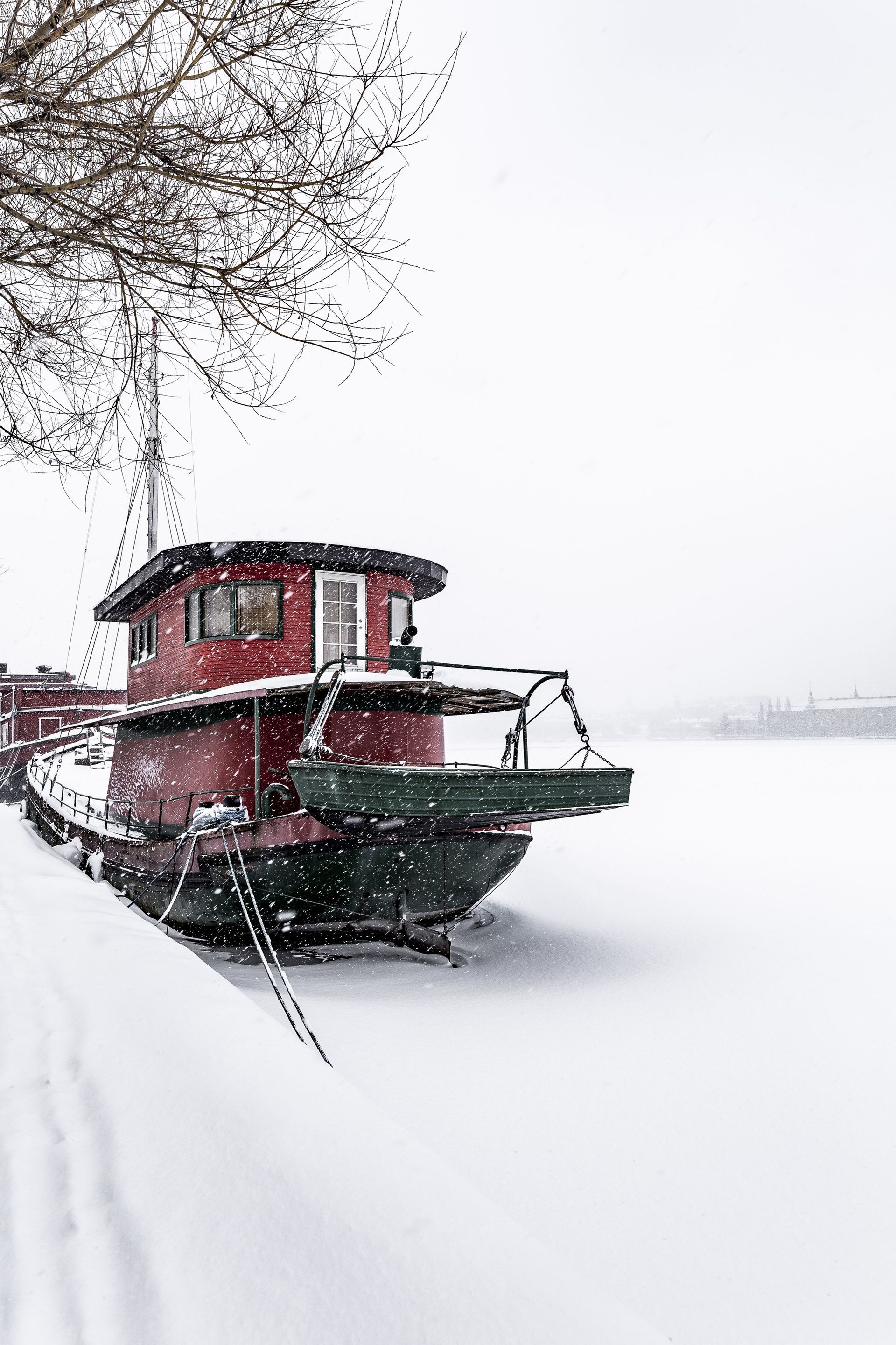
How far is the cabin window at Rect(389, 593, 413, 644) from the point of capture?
1230 cm

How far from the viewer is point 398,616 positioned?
1248cm

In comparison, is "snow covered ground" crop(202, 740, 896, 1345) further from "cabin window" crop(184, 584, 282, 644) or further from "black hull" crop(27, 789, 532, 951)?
"cabin window" crop(184, 584, 282, 644)

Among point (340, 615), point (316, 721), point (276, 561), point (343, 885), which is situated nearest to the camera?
point (316, 721)

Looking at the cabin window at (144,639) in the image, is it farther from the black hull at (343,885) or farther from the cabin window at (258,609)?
the black hull at (343,885)

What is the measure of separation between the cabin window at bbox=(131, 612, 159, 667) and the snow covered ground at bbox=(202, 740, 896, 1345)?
661cm

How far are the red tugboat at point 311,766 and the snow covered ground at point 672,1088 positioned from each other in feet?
3.27

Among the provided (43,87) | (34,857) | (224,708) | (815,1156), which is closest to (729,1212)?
(815,1156)

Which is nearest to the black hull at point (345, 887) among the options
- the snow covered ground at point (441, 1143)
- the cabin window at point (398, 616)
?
the snow covered ground at point (441, 1143)

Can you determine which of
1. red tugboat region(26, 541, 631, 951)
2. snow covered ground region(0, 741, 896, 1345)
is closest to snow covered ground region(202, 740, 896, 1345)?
snow covered ground region(0, 741, 896, 1345)

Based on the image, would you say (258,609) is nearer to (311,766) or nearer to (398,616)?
(398,616)

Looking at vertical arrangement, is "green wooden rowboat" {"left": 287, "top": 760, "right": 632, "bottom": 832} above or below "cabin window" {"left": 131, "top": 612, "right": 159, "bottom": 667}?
below

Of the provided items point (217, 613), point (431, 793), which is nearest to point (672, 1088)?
point (431, 793)

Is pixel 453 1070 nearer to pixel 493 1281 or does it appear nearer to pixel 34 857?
pixel 493 1281

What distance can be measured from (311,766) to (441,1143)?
3296 mm
